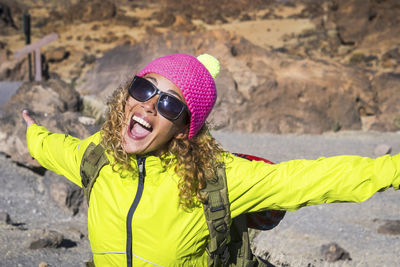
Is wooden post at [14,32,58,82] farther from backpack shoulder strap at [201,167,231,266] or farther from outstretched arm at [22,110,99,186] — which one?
backpack shoulder strap at [201,167,231,266]

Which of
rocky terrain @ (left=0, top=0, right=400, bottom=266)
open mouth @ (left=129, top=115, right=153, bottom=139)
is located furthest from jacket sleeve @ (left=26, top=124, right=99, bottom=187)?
rocky terrain @ (left=0, top=0, right=400, bottom=266)

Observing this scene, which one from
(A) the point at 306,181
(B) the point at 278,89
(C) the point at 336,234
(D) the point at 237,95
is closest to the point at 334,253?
(C) the point at 336,234

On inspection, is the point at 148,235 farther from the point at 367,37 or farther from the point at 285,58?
the point at 367,37

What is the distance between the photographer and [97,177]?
1.75 meters

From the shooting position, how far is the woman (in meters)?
1.57

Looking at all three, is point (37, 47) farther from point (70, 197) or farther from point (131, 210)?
point (131, 210)

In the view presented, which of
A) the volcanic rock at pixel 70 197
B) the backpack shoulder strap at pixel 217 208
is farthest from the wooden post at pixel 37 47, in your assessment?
the backpack shoulder strap at pixel 217 208

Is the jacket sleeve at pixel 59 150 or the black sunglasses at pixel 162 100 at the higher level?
the black sunglasses at pixel 162 100

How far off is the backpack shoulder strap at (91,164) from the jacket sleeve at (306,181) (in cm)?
49

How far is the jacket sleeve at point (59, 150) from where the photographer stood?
1861 millimetres

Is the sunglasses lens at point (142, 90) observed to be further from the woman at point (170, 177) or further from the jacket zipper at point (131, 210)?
the jacket zipper at point (131, 210)

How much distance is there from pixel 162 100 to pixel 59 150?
0.58m

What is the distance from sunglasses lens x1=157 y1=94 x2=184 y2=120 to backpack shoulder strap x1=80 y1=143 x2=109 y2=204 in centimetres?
31

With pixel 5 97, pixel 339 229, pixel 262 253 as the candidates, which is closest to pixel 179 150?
pixel 262 253
